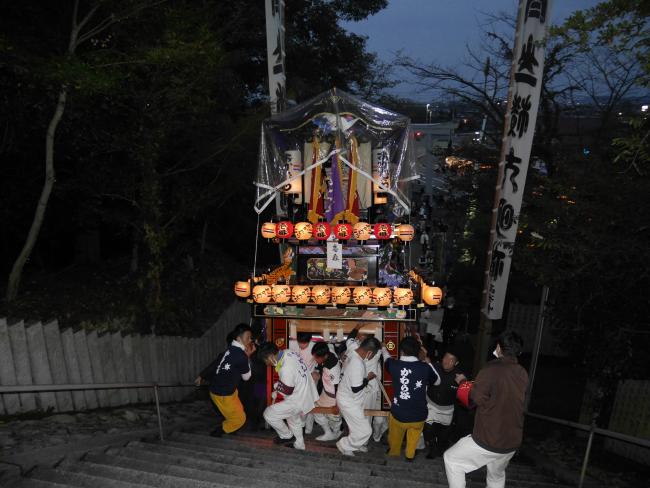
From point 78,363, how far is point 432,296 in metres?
5.49

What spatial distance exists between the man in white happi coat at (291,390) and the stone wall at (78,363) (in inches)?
102

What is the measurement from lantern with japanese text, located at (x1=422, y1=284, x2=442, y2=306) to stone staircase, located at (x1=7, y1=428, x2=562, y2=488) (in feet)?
7.96

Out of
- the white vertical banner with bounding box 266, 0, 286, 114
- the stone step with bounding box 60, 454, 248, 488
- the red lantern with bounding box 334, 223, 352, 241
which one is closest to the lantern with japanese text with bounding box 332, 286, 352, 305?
the red lantern with bounding box 334, 223, 352, 241

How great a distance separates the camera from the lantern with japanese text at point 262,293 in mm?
8523

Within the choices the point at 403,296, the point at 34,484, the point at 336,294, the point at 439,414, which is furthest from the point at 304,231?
the point at 34,484

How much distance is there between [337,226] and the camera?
898 cm

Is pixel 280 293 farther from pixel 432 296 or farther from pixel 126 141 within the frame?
pixel 126 141

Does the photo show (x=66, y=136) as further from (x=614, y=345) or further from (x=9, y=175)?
(x=614, y=345)

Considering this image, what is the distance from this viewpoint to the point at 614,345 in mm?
6125

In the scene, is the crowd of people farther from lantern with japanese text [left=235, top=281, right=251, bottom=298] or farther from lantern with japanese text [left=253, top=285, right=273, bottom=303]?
lantern with japanese text [left=235, top=281, right=251, bottom=298]

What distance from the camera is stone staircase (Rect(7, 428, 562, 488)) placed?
4.52 metres

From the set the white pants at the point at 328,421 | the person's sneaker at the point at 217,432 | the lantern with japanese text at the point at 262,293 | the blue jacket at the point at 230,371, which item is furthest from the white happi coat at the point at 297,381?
the lantern with japanese text at the point at 262,293

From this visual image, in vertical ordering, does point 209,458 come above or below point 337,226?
below

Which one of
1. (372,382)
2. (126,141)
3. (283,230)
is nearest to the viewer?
(372,382)
